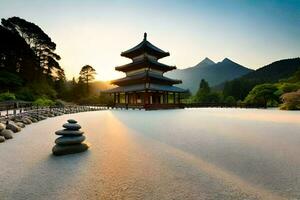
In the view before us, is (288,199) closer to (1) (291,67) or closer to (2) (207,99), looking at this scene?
(2) (207,99)

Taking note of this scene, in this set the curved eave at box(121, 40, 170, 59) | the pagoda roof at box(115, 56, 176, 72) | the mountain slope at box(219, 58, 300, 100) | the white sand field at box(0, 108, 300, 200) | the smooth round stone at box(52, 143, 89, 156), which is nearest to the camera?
the white sand field at box(0, 108, 300, 200)

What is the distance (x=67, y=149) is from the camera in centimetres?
561

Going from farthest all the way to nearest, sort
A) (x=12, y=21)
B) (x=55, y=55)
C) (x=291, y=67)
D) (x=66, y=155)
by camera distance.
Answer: (x=291, y=67), (x=55, y=55), (x=12, y=21), (x=66, y=155)

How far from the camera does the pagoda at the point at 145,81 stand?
28625 mm

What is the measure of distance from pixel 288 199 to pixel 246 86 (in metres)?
69.2

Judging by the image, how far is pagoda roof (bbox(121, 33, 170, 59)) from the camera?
31.3 m

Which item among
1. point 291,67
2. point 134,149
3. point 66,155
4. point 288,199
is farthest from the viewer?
point 291,67

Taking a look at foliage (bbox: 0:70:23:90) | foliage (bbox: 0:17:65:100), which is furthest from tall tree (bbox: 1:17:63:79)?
foliage (bbox: 0:70:23:90)

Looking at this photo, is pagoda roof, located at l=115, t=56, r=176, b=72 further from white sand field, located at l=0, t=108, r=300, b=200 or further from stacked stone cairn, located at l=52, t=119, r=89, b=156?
stacked stone cairn, located at l=52, t=119, r=89, b=156

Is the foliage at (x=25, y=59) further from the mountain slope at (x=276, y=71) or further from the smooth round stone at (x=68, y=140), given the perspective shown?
the mountain slope at (x=276, y=71)

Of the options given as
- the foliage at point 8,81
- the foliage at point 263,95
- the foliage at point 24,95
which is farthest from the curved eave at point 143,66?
the foliage at point 263,95

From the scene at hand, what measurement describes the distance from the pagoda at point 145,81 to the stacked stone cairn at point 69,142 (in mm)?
21247

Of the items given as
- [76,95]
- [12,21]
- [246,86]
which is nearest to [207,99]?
[246,86]

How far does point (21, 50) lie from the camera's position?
37.0 metres
